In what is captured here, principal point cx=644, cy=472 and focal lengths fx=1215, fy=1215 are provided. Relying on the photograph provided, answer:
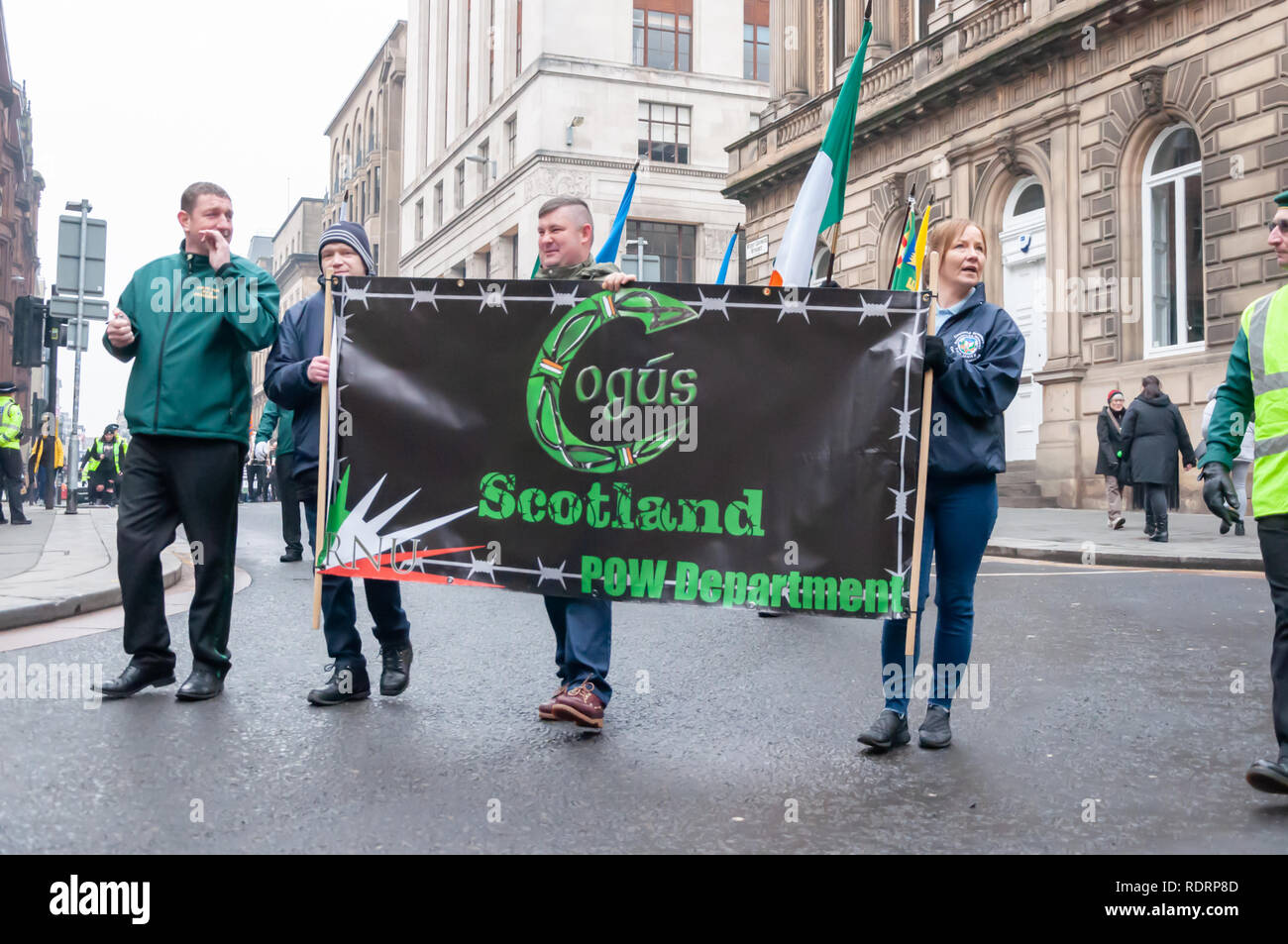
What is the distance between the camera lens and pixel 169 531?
5074 millimetres

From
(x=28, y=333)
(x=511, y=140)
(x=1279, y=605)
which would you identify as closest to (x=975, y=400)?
(x=1279, y=605)

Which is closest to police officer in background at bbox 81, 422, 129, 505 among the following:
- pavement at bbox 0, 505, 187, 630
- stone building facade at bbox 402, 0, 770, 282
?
pavement at bbox 0, 505, 187, 630

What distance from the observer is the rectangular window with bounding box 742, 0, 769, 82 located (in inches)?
1812

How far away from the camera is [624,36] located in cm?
4419

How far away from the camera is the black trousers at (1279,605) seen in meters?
3.71

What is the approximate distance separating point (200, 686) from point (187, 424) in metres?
1.07

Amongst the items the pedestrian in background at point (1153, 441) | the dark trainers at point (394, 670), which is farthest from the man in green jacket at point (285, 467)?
the pedestrian in background at point (1153, 441)

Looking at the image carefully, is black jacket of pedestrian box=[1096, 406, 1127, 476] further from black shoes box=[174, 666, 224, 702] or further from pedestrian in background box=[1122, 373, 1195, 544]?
black shoes box=[174, 666, 224, 702]

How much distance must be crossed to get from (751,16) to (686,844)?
47.1m

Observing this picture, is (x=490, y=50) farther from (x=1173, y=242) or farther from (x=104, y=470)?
(x=1173, y=242)

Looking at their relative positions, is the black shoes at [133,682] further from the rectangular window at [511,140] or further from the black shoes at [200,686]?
the rectangular window at [511,140]

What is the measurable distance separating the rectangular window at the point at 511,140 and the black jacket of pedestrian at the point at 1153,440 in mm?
33916
